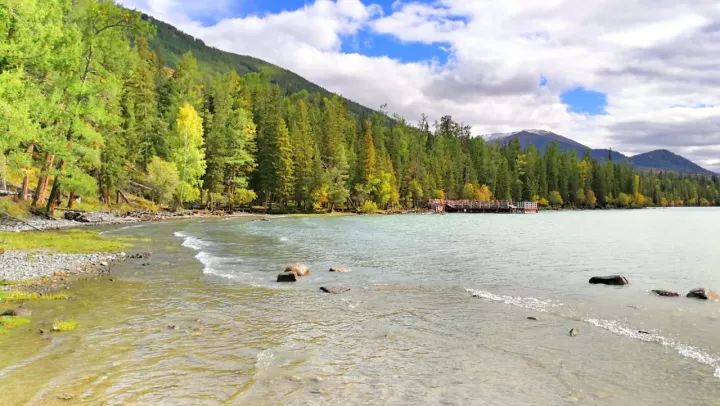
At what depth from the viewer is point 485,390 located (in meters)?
9.59

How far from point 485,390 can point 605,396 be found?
87.8 inches

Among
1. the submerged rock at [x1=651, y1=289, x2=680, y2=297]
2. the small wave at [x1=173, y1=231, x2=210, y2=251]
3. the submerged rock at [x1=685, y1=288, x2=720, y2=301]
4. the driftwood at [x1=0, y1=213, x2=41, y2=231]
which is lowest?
the small wave at [x1=173, y1=231, x2=210, y2=251]

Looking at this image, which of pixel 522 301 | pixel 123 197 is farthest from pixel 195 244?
pixel 123 197

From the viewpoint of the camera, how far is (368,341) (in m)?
12.8

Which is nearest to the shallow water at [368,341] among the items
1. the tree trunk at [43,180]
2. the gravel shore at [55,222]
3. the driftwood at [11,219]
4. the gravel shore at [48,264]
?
the gravel shore at [48,264]

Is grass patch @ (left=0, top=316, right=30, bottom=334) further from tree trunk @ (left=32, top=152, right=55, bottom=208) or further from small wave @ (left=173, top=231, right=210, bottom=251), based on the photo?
tree trunk @ (left=32, top=152, right=55, bottom=208)

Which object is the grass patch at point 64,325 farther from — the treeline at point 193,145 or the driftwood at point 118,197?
the driftwood at point 118,197

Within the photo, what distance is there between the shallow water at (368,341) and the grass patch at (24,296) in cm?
75

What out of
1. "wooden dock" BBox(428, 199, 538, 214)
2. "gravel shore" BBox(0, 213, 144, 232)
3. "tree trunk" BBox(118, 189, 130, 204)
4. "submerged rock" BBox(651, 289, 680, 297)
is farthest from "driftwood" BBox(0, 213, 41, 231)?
"wooden dock" BBox(428, 199, 538, 214)

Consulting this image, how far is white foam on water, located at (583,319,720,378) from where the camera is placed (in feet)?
38.3

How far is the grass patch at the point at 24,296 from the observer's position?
15.1m

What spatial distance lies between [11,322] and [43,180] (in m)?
37.3

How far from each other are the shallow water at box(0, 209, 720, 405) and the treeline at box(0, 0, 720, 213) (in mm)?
12840

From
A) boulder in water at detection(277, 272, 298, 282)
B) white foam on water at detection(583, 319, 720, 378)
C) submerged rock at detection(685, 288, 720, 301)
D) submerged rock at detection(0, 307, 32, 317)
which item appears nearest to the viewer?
white foam on water at detection(583, 319, 720, 378)
